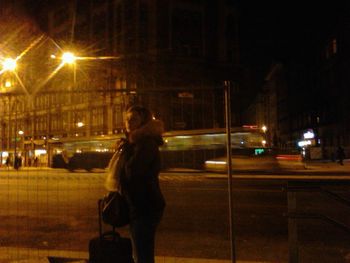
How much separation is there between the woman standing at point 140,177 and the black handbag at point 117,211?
4 cm

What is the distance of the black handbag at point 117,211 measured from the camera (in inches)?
143

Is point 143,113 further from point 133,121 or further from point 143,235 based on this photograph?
point 143,235

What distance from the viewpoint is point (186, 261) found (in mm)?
5762

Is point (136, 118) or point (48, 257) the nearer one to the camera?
point (136, 118)

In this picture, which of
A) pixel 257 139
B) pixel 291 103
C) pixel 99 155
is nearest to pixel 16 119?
pixel 257 139

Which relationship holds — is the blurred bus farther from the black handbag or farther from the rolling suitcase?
the black handbag

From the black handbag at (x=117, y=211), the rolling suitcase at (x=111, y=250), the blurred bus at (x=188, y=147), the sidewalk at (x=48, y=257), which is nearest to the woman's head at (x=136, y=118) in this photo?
the black handbag at (x=117, y=211)

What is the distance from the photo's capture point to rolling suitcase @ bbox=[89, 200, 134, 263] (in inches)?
150

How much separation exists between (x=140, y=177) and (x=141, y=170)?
0.05 m

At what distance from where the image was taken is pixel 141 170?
11.8 ft

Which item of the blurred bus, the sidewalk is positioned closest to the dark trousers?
the sidewalk

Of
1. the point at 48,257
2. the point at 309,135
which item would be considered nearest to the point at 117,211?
the point at 48,257

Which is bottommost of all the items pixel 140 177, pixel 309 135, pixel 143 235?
pixel 143 235

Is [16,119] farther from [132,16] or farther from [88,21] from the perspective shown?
[88,21]
